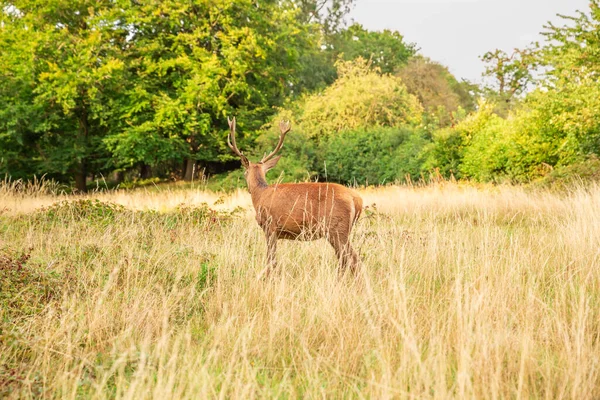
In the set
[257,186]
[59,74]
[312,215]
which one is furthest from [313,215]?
[59,74]

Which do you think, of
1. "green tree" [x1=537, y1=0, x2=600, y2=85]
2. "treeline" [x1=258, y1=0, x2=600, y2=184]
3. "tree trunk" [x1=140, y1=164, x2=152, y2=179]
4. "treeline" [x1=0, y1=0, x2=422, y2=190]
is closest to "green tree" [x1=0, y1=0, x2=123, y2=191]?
"treeline" [x1=0, y1=0, x2=422, y2=190]

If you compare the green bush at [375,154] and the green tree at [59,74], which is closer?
the green bush at [375,154]

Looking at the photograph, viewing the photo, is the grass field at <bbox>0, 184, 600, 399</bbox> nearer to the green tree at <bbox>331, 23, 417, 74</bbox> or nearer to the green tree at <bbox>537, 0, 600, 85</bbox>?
the green tree at <bbox>537, 0, 600, 85</bbox>

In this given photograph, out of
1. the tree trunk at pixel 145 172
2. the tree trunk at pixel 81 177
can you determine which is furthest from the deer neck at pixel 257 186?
the tree trunk at pixel 145 172

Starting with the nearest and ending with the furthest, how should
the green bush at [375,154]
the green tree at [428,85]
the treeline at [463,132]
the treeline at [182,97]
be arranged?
the treeline at [463,132] → the green bush at [375,154] → the treeline at [182,97] → the green tree at [428,85]

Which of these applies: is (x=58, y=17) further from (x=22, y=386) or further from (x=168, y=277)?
(x=22, y=386)

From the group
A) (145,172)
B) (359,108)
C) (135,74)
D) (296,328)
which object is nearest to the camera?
(296,328)

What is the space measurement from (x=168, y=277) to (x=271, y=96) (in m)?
22.1

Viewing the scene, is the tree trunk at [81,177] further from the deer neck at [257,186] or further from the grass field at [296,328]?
the deer neck at [257,186]

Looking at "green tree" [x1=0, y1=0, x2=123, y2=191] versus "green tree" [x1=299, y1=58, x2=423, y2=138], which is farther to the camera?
"green tree" [x1=299, y1=58, x2=423, y2=138]

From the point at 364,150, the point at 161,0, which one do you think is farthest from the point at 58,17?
the point at 364,150

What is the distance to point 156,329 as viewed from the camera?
355 centimetres

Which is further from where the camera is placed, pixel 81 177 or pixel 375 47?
pixel 375 47

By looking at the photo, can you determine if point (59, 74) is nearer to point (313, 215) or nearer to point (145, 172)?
point (145, 172)
